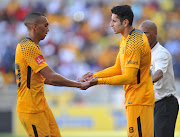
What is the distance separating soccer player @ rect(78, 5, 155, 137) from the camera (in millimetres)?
4410

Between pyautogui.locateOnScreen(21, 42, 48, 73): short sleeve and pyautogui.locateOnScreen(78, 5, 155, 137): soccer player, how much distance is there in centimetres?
81

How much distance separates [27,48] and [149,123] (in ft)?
6.35

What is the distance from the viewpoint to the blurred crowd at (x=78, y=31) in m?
13.5

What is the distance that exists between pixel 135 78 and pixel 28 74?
1457 millimetres

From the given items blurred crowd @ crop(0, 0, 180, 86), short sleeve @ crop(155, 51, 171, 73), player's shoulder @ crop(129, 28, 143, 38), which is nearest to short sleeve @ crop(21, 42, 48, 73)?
player's shoulder @ crop(129, 28, 143, 38)

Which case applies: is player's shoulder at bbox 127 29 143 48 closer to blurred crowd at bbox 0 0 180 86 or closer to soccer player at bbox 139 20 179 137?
soccer player at bbox 139 20 179 137

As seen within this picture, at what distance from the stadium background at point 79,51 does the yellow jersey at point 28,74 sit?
6.67 metres

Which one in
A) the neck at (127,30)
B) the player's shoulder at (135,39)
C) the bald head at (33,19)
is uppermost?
the bald head at (33,19)

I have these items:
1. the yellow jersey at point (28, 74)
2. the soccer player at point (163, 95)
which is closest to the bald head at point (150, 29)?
the soccer player at point (163, 95)

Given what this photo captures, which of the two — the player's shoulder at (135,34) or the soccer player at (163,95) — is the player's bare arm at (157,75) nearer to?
the soccer player at (163,95)

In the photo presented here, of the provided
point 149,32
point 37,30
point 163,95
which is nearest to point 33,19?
point 37,30

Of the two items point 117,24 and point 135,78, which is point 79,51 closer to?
point 117,24

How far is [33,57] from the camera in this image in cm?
450

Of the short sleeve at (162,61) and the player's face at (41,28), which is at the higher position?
the player's face at (41,28)
